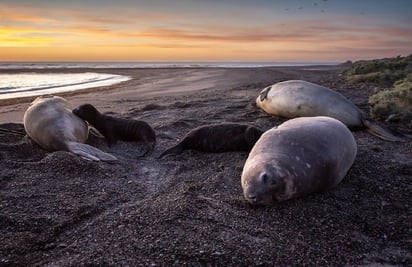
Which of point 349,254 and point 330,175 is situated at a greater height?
point 330,175

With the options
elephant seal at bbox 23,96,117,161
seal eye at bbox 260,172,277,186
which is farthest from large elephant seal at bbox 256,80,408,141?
elephant seal at bbox 23,96,117,161

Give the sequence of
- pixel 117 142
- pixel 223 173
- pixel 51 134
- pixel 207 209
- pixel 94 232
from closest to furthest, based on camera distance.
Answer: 1. pixel 94 232
2. pixel 207 209
3. pixel 223 173
4. pixel 51 134
5. pixel 117 142

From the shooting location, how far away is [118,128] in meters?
7.11

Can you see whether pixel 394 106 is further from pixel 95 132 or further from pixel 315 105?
pixel 95 132

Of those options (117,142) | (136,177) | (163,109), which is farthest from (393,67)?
(136,177)

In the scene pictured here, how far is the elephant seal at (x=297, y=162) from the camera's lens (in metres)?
4.04

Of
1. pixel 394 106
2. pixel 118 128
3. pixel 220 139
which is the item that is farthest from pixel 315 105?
pixel 118 128

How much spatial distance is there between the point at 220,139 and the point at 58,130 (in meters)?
2.45

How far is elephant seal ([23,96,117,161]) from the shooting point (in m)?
5.79

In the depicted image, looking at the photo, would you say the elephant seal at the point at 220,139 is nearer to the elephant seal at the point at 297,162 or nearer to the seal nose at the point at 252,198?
the elephant seal at the point at 297,162

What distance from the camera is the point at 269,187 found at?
401cm

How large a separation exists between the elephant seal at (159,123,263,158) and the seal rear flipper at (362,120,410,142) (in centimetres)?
208

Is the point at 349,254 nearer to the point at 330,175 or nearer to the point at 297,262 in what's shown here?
the point at 297,262

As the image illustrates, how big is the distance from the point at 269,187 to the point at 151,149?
9.17 feet
